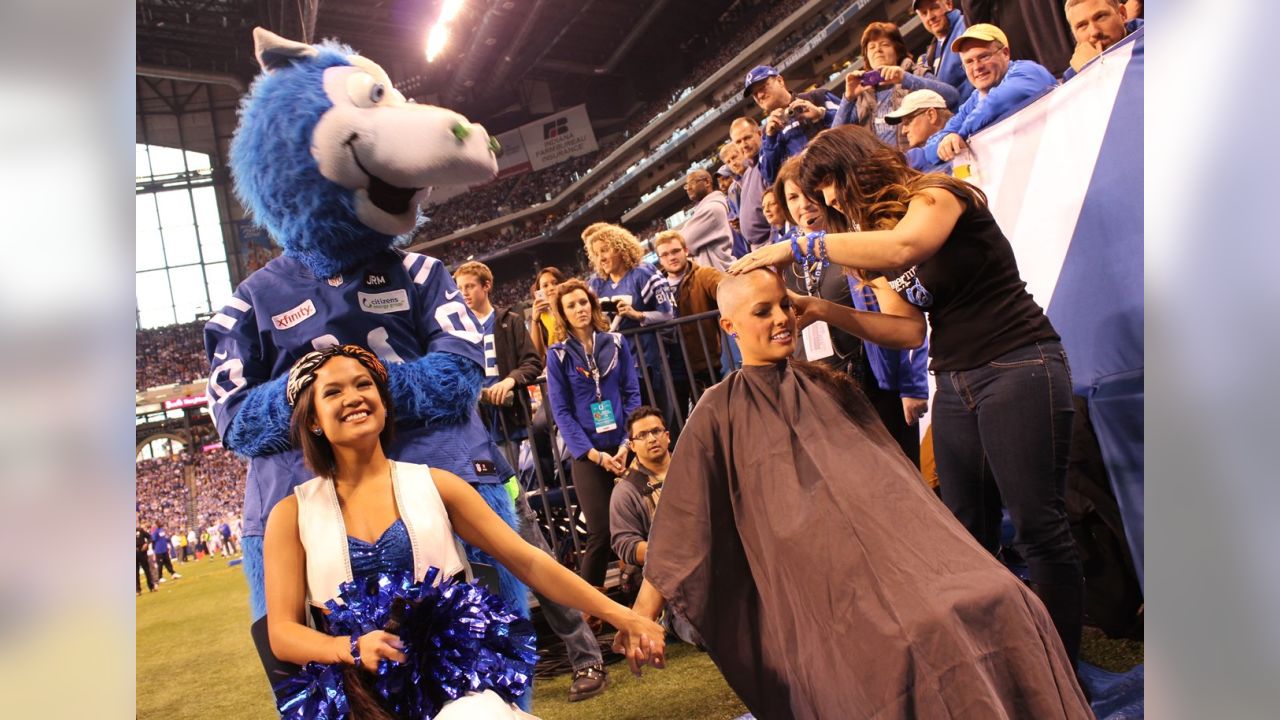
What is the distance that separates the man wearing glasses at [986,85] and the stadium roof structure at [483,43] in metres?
0.58

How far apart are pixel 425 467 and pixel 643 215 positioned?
2.73ft

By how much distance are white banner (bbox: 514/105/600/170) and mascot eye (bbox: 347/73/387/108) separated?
0.31 metres

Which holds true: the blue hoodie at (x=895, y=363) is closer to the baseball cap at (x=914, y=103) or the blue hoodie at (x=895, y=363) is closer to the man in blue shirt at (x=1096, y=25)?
the baseball cap at (x=914, y=103)

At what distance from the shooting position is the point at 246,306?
1.54m

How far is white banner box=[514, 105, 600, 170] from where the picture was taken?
1863 millimetres

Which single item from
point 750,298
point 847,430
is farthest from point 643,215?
point 847,430

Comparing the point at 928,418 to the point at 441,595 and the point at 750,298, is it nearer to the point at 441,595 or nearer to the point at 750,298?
the point at 750,298

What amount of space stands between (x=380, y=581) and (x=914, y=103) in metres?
1.51

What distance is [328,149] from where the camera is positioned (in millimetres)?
1523

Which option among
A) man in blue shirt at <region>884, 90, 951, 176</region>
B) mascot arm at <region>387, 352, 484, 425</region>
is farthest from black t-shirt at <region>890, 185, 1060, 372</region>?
mascot arm at <region>387, 352, 484, 425</region>

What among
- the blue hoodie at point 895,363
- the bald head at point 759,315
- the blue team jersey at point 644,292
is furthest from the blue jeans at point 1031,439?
the blue team jersey at point 644,292

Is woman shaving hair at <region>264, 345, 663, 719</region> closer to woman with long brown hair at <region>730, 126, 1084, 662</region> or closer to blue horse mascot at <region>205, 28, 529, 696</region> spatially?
blue horse mascot at <region>205, 28, 529, 696</region>

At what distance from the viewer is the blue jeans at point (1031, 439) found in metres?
1.56

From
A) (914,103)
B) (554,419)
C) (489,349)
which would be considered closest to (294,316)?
(489,349)
